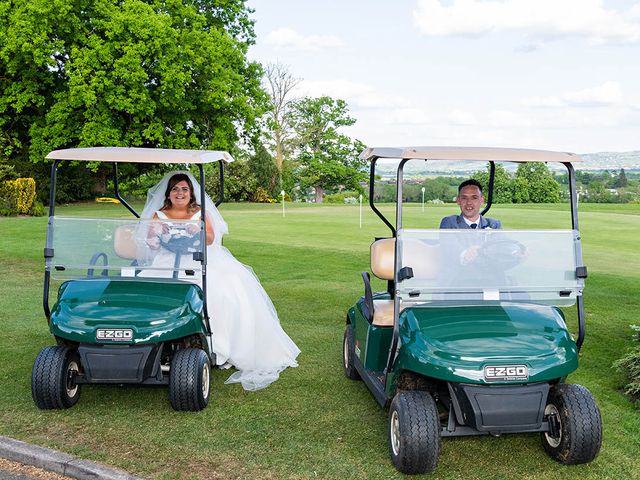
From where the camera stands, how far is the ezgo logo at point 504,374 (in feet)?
11.6

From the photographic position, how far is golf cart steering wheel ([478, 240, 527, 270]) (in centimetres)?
418

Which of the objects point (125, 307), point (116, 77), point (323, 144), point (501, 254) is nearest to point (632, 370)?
point (501, 254)

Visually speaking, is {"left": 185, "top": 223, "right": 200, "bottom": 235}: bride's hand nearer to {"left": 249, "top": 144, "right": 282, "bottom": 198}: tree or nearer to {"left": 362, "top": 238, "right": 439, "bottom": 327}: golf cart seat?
{"left": 362, "top": 238, "right": 439, "bottom": 327}: golf cart seat

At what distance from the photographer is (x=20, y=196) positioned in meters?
22.8

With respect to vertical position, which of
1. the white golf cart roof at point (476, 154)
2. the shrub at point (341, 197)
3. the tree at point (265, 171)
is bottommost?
the shrub at point (341, 197)

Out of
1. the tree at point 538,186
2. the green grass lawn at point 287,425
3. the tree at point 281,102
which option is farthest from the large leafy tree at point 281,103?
the green grass lawn at point 287,425

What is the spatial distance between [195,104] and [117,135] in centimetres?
400

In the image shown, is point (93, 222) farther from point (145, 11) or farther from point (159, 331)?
point (145, 11)

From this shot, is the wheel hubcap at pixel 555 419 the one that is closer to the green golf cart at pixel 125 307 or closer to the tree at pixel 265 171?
the green golf cart at pixel 125 307

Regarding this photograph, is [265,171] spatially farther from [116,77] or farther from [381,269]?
[381,269]

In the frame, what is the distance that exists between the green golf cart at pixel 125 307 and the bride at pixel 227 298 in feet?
0.35

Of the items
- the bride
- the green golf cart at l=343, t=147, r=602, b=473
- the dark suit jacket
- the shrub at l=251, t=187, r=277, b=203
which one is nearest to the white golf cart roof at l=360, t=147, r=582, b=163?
the green golf cart at l=343, t=147, r=602, b=473

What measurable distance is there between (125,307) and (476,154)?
7.94 ft

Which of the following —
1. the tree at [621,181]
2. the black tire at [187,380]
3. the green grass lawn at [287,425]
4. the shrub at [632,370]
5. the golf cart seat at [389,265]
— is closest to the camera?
the green grass lawn at [287,425]
